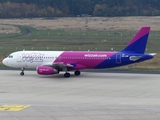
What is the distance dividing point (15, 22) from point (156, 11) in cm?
4778

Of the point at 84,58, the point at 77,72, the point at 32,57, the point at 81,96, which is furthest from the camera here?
the point at 77,72

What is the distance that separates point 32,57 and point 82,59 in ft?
19.3

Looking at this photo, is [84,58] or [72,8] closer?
[84,58]

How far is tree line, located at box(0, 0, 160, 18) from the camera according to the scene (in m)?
156

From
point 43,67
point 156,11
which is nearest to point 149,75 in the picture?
point 43,67

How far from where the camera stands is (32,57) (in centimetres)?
5469

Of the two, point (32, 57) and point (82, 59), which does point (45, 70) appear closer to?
point (32, 57)

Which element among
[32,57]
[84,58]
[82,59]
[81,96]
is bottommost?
[81,96]

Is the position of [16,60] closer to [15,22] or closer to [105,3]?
[15,22]

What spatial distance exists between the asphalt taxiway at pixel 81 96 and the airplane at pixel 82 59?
116 centimetres

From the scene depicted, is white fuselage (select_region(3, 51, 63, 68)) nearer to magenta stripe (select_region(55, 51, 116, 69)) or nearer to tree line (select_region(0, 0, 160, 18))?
magenta stripe (select_region(55, 51, 116, 69))

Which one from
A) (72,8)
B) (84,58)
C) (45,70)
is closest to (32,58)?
(45,70)

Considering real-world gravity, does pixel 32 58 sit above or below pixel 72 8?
below

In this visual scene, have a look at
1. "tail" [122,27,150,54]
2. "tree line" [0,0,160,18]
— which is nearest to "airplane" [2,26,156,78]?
"tail" [122,27,150,54]
